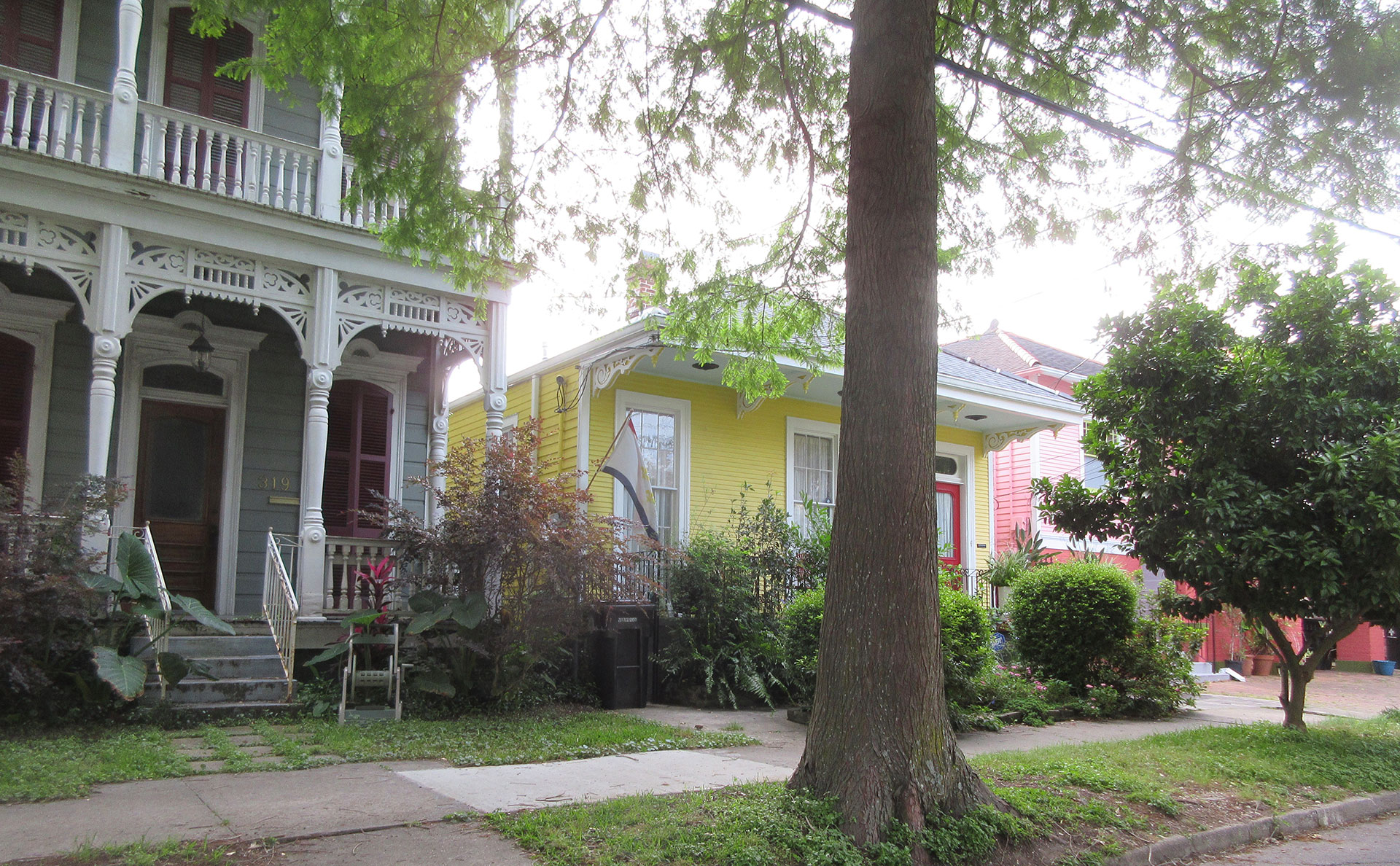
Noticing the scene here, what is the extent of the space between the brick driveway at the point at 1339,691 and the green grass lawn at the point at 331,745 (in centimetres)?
905

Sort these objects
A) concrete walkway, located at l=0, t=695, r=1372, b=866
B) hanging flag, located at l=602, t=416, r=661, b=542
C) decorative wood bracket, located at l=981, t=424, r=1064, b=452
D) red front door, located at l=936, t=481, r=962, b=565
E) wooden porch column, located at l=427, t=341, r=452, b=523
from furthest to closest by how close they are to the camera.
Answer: decorative wood bracket, located at l=981, t=424, r=1064, b=452 → red front door, located at l=936, t=481, r=962, b=565 → wooden porch column, located at l=427, t=341, r=452, b=523 → hanging flag, located at l=602, t=416, r=661, b=542 → concrete walkway, located at l=0, t=695, r=1372, b=866

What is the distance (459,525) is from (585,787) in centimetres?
349

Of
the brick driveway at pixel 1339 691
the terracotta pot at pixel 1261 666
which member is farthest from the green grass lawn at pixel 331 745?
the terracotta pot at pixel 1261 666

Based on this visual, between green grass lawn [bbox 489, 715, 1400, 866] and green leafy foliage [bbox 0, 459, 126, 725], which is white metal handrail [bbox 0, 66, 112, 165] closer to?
green leafy foliage [bbox 0, 459, 126, 725]

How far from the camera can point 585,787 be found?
20.0ft

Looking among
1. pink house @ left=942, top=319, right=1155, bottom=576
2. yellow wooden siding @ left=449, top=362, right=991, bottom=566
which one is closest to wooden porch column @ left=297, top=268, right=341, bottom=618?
yellow wooden siding @ left=449, top=362, right=991, bottom=566

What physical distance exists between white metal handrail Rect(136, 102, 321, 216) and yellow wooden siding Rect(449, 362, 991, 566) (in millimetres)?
4272

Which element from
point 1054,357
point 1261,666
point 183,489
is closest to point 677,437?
point 183,489

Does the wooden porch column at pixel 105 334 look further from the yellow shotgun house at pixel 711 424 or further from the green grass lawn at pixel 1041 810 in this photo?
the green grass lawn at pixel 1041 810

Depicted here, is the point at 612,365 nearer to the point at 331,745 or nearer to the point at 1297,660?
the point at 331,745

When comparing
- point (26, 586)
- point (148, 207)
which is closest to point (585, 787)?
point (26, 586)

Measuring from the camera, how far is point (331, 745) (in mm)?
7094

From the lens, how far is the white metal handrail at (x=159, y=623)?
8078mm

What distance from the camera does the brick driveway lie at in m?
13.5
